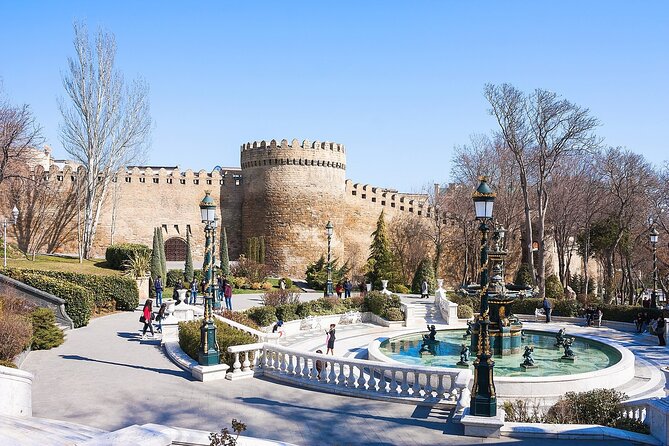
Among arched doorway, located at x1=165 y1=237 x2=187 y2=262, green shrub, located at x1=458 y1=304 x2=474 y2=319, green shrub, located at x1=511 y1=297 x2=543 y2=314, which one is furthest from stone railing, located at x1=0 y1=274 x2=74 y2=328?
arched doorway, located at x1=165 y1=237 x2=187 y2=262

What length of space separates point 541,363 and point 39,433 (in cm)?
1486

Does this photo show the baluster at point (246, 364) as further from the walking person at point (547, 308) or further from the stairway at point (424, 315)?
the walking person at point (547, 308)

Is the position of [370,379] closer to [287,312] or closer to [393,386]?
[393,386]

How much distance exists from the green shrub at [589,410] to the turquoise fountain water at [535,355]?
6185 mm

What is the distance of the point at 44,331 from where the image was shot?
1603cm

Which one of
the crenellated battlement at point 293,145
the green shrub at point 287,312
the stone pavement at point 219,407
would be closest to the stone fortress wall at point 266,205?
the crenellated battlement at point 293,145

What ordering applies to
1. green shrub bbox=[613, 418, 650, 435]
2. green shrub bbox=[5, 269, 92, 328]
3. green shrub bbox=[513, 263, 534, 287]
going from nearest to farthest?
green shrub bbox=[613, 418, 650, 435], green shrub bbox=[5, 269, 92, 328], green shrub bbox=[513, 263, 534, 287]

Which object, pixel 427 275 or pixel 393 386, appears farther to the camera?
pixel 427 275

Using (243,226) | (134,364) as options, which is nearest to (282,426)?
(134,364)

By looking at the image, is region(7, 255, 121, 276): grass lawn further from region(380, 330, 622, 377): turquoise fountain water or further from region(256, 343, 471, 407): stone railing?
region(256, 343, 471, 407): stone railing

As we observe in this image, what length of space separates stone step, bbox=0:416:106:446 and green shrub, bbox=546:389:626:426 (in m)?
7.28

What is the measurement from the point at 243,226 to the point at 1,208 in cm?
1575

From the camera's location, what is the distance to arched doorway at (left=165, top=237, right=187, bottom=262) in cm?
4556

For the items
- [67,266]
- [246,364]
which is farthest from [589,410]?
[67,266]
